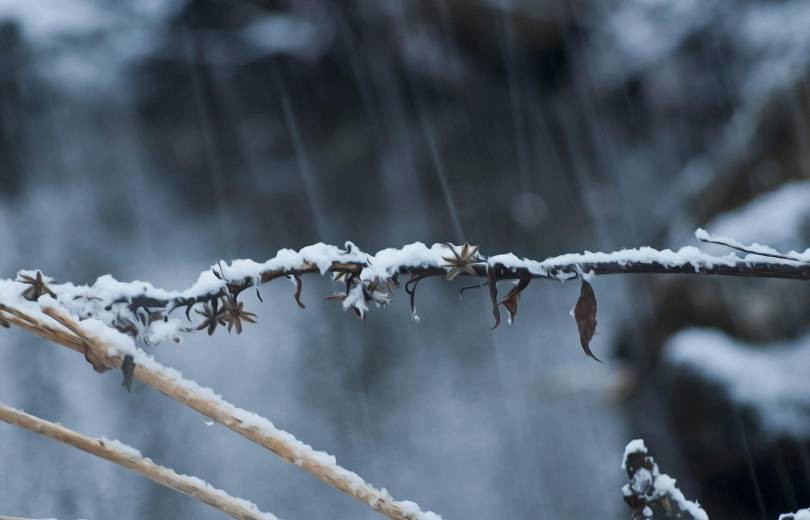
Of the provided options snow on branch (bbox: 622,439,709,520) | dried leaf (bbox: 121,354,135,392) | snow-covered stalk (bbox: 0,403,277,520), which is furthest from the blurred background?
snow on branch (bbox: 622,439,709,520)

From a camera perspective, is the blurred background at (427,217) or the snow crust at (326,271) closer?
the snow crust at (326,271)

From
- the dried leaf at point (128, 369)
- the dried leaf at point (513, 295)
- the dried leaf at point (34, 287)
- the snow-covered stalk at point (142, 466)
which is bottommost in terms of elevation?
the snow-covered stalk at point (142, 466)

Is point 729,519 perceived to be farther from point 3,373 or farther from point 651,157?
point 651,157

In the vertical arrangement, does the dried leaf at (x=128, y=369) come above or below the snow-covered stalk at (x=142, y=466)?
above

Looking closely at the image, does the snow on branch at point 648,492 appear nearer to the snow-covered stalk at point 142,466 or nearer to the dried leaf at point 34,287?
the snow-covered stalk at point 142,466

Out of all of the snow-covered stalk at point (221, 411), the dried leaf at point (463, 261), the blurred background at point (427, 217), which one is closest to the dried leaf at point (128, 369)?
the snow-covered stalk at point (221, 411)

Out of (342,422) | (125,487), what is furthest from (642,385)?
(125,487)

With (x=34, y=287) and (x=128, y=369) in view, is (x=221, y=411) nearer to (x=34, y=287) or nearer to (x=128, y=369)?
(x=128, y=369)

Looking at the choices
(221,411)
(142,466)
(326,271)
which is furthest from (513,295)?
(142,466)
